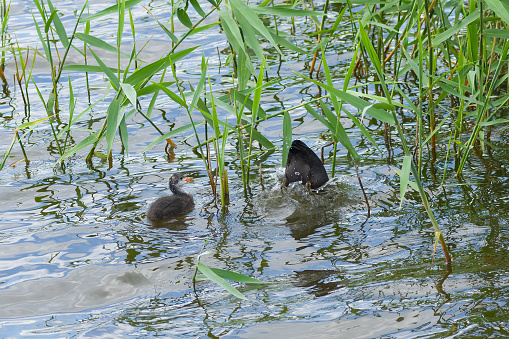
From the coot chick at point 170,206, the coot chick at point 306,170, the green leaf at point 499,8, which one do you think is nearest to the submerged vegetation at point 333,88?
the green leaf at point 499,8

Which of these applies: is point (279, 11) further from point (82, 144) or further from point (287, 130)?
point (82, 144)

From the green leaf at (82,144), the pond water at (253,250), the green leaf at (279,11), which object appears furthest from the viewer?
the green leaf at (82,144)

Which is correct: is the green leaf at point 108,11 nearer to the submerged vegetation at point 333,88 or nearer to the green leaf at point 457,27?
the submerged vegetation at point 333,88

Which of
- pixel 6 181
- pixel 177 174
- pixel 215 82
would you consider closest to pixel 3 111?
pixel 6 181

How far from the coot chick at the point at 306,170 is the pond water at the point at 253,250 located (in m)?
0.12

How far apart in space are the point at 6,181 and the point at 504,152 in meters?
4.61

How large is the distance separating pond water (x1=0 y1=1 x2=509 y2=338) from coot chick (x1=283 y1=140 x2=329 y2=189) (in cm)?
12

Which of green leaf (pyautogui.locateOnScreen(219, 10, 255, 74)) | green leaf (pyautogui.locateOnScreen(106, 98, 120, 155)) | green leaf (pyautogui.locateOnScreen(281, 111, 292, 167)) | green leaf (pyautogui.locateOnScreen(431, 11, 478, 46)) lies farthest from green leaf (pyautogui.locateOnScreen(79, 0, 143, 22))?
green leaf (pyautogui.locateOnScreen(431, 11, 478, 46))

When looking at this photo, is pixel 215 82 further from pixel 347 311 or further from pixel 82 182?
pixel 347 311

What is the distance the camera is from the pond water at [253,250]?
328 centimetres

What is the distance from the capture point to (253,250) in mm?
4184

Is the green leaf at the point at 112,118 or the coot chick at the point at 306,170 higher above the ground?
the green leaf at the point at 112,118

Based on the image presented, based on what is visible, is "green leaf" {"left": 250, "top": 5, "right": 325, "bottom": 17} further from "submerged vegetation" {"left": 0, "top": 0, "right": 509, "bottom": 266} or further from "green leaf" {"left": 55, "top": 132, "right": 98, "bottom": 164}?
"green leaf" {"left": 55, "top": 132, "right": 98, "bottom": 164}

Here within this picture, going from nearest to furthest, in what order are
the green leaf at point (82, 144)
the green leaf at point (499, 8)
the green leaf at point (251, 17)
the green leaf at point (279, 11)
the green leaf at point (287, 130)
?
the green leaf at point (499, 8) → the green leaf at point (251, 17) → the green leaf at point (279, 11) → the green leaf at point (287, 130) → the green leaf at point (82, 144)
